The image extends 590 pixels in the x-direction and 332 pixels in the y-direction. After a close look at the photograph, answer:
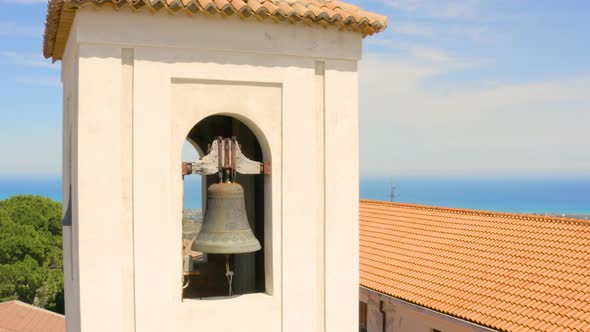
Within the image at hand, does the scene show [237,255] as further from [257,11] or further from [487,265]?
[487,265]

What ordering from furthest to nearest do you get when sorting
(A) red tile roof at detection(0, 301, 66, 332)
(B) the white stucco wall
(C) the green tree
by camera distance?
(C) the green tree < (A) red tile roof at detection(0, 301, 66, 332) < (B) the white stucco wall

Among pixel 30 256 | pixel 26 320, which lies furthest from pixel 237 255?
pixel 30 256

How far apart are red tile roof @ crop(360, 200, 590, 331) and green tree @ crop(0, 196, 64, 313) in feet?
54.9

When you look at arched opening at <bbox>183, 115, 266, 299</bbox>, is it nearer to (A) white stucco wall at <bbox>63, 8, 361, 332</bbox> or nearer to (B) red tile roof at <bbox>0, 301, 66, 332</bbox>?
(A) white stucco wall at <bbox>63, 8, 361, 332</bbox>

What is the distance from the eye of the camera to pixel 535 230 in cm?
1376

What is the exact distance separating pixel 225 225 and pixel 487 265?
29.9ft

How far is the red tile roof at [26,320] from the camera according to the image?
20312 mm

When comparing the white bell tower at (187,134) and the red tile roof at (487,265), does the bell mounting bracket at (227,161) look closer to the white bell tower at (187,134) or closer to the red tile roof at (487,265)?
the white bell tower at (187,134)

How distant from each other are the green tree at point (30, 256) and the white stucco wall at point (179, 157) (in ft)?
79.1

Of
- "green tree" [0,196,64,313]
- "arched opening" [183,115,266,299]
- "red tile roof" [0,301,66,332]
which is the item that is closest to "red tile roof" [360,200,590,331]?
"arched opening" [183,115,266,299]

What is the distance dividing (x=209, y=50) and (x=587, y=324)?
786 cm

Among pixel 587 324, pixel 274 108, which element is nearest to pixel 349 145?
pixel 274 108

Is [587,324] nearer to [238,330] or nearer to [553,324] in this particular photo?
[553,324]

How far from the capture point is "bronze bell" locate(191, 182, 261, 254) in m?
5.32
